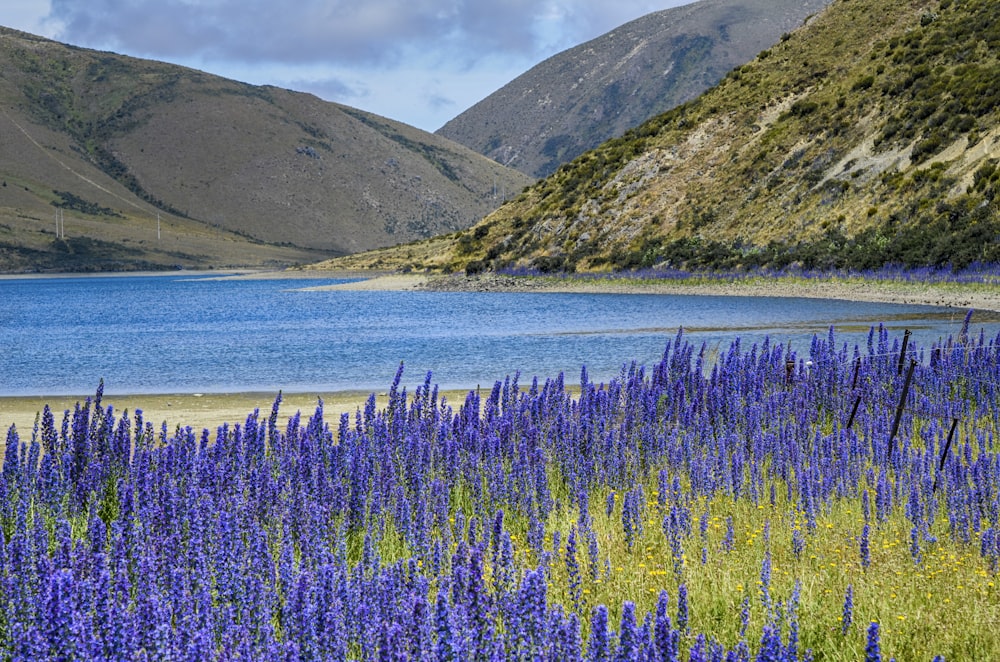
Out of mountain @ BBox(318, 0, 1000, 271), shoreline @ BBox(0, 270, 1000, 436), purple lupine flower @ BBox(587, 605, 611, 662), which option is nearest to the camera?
purple lupine flower @ BBox(587, 605, 611, 662)

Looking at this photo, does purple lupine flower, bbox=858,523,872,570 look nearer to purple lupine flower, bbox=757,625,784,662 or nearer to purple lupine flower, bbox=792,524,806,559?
purple lupine flower, bbox=792,524,806,559

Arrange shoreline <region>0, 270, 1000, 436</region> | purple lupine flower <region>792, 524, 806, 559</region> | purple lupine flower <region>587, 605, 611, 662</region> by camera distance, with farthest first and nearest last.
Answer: shoreline <region>0, 270, 1000, 436</region> < purple lupine flower <region>792, 524, 806, 559</region> < purple lupine flower <region>587, 605, 611, 662</region>

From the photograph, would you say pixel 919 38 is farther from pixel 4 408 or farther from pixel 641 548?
pixel 641 548

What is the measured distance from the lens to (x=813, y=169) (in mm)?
64625

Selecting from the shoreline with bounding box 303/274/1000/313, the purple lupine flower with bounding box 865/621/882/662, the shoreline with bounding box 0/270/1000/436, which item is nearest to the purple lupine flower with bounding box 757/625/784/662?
the purple lupine flower with bounding box 865/621/882/662

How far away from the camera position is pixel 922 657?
18.9 feet

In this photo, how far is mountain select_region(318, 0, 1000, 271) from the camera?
5316 centimetres

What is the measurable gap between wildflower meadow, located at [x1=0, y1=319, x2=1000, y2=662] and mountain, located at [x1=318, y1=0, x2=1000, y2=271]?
127 ft

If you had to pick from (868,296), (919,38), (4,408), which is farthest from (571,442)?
(919,38)

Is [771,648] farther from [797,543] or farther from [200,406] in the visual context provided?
[200,406]

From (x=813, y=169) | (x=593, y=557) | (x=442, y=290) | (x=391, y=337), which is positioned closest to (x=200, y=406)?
(x=593, y=557)

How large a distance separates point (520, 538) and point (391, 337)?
29614 mm

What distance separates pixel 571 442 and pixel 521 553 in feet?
12.8

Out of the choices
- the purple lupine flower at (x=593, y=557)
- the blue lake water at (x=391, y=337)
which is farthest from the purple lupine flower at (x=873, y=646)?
the blue lake water at (x=391, y=337)
